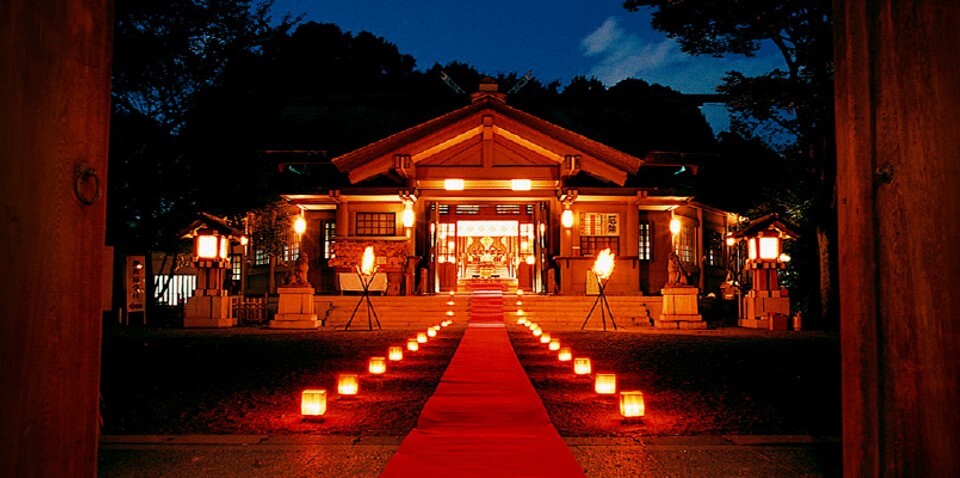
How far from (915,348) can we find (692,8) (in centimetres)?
1780

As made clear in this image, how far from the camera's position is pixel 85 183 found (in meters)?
2.78

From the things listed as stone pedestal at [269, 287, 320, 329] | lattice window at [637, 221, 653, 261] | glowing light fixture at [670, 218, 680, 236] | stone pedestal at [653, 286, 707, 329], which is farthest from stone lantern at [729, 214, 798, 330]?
stone pedestal at [269, 287, 320, 329]

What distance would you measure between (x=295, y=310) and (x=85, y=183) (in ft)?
50.5

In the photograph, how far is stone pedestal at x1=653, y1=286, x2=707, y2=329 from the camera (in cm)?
1759

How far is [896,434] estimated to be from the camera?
9.32 ft

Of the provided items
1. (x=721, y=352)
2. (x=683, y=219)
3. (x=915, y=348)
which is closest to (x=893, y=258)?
(x=915, y=348)

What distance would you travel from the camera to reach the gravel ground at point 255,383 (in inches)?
261

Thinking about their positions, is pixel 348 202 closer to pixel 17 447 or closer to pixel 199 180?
pixel 199 180

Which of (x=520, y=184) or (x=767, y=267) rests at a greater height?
(x=520, y=184)

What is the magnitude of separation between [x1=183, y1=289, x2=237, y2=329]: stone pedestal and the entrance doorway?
23.3ft

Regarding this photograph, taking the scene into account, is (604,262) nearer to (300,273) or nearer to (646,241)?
(300,273)

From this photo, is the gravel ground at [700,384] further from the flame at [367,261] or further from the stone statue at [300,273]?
the stone statue at [300,273]

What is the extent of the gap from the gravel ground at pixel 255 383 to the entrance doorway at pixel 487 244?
914 cm

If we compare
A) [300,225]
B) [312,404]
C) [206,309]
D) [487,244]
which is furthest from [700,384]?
[487,244]
